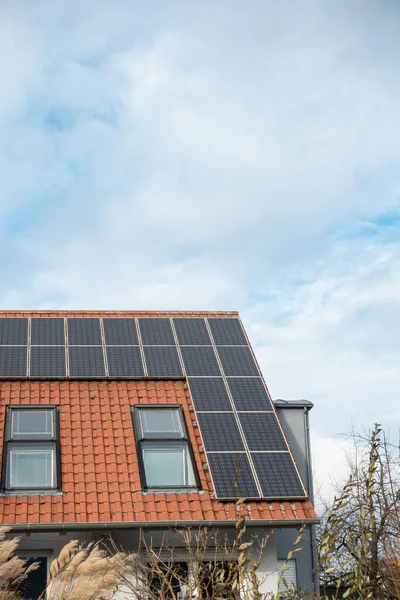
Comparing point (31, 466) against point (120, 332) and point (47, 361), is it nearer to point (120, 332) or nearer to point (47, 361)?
point (47, 361)

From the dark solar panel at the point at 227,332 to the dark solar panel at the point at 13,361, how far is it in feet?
14.1

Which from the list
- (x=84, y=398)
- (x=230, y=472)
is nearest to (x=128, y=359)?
(x=84, y=398)

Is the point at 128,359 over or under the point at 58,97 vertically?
under

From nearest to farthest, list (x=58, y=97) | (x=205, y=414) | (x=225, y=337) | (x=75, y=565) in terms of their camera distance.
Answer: (x=75, y=565)
(x=58, y=97)
(x=205, y=414)
(x=225, y=337)

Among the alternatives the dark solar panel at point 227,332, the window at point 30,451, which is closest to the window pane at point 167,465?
the window at point 30,451

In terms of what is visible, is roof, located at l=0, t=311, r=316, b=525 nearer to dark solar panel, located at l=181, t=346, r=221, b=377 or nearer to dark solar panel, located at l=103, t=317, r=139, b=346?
dark solar panel, located at l=181, t=346, r=221, b=377

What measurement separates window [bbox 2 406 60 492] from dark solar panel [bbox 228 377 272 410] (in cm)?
365

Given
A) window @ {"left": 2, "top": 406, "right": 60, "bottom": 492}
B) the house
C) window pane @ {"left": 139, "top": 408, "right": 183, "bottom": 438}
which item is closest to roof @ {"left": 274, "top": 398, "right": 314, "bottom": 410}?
the house

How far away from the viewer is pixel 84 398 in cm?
1507

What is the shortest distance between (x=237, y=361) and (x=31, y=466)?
209 inches

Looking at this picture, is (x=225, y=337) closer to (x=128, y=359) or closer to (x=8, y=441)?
(x=128, y=359)

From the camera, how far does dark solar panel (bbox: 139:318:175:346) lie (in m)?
17.1

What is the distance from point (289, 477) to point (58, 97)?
26.0 feet

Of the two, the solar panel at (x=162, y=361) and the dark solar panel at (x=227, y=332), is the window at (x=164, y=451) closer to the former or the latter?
the solar panel at (x=162, y=361)
